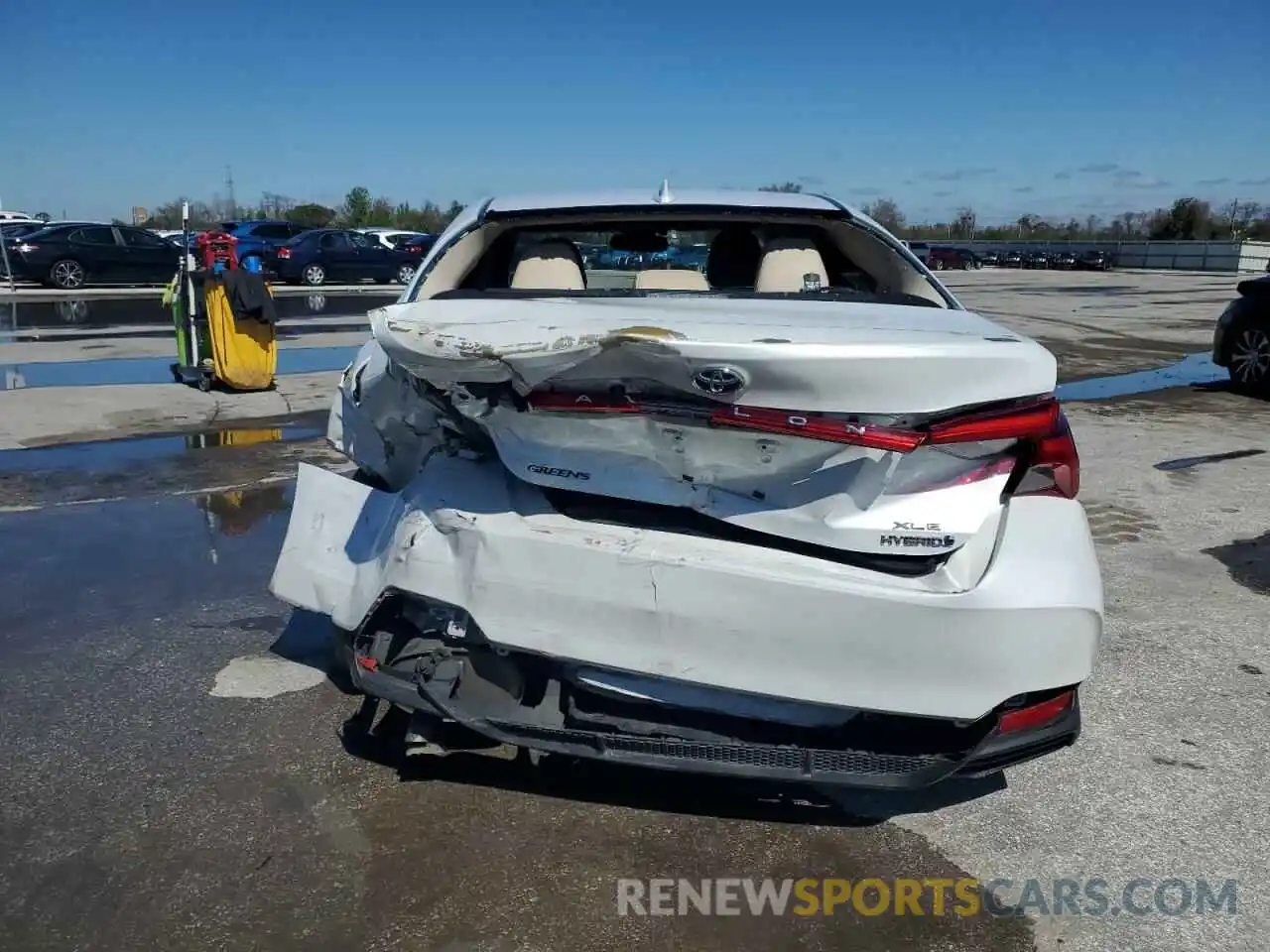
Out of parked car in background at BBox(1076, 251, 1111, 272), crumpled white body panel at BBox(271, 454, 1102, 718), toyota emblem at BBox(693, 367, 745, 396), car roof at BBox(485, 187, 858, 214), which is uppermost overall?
car roof at BBox(485, 187, 858, 214)

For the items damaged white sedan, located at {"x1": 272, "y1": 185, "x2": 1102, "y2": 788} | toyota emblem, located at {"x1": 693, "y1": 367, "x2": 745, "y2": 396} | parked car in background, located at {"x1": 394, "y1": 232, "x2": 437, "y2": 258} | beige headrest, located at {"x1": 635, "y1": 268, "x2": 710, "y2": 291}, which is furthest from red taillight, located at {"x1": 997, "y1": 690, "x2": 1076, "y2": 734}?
parked car in background, located at {"x1": 394, "y1": 232, "x2": 437, "y2": 258}

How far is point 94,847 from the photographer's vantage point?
2736mm

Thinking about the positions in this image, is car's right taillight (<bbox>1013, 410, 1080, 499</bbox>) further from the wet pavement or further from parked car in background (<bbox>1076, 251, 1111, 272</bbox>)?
parked car in background (<bbox>1076, 251, 1111, 272</bbox>)

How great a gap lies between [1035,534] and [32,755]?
3020mm

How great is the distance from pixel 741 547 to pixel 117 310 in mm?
19376

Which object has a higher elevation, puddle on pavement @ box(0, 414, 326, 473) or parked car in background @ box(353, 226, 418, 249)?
parked car in background @ box(353, 226, 418, 249)

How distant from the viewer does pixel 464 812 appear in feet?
9.63

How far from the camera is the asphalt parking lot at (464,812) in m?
2.48

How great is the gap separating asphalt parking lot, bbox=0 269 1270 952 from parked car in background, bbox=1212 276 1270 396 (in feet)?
22.0

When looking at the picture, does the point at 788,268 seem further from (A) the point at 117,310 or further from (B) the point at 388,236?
(B) the point at 388,236

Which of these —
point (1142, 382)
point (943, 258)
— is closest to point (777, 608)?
point (1142, 382)

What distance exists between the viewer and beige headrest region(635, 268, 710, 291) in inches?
146

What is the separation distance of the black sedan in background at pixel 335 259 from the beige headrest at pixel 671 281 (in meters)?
23.5

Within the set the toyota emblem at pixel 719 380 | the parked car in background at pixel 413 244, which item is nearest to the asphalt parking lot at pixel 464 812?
the toyota emblem at pixel 719 380
